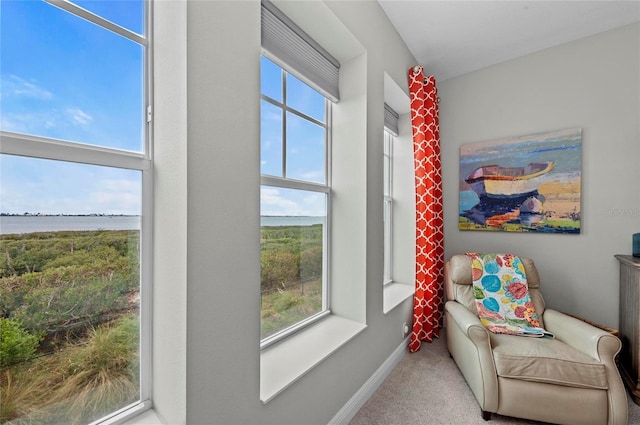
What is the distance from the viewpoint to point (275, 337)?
1518 mm

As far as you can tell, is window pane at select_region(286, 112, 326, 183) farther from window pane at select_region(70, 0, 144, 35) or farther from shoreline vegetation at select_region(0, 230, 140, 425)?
shoreline vegetation at select_region(0, 230, 140, 425)

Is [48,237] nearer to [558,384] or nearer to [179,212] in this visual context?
[179,212]

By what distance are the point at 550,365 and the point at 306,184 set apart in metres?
1.77

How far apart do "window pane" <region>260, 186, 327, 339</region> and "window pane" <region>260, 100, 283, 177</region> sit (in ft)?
0.37

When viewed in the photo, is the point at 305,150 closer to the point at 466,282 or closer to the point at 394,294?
the point at 394,294

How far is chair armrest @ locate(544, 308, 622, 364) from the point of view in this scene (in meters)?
1.55

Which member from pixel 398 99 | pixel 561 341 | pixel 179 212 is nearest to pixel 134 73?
pixel 179 212

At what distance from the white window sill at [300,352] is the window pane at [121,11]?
1472 mm

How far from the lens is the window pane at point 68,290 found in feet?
2.46

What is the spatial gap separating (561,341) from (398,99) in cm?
226

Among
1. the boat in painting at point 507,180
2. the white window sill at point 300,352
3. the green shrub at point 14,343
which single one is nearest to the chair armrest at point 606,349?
the boat in painting at point 507,180

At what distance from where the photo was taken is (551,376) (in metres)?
1.57

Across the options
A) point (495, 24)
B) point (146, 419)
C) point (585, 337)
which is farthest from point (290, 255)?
point (495, 24)

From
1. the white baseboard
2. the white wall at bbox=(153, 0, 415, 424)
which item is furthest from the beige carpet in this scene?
the white wall at bbox=(153, 0, 415, 424)
